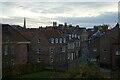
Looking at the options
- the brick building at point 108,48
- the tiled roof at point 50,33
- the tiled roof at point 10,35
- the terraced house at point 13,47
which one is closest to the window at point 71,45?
the tiled roof at point 50,33

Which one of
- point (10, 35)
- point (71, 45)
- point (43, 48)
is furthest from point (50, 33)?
point (10, 35)

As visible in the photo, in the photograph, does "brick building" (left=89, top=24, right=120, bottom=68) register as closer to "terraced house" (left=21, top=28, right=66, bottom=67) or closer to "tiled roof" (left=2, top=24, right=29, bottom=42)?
"terraced house" (left=21, top=28, right=66, bottom=67)

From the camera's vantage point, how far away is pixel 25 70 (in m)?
17.7

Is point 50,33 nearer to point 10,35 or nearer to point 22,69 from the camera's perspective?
point 10,35

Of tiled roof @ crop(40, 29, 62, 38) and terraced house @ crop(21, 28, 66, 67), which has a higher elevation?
tiled roof @ crop(40, 29, 62, 38)

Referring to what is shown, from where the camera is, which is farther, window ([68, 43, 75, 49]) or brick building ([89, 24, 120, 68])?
window ([68, 43, 75, 49])

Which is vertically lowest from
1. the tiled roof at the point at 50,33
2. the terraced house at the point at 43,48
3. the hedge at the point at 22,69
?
the hedge at the point at 22,69

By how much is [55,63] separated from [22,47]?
140 inches

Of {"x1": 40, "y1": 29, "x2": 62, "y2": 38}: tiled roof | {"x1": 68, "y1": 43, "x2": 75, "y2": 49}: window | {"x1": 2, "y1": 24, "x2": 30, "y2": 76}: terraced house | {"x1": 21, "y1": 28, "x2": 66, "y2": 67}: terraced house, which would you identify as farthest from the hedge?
{"x1": 68, "y1": 43, "x2": 75, "y2": 49}: window

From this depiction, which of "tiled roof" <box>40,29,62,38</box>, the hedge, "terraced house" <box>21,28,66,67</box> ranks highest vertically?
"tiled roof" <box>40,29,62,38</box>

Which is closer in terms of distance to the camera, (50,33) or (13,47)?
(13,47)

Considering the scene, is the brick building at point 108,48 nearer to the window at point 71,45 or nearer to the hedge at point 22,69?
the window at point 71,45

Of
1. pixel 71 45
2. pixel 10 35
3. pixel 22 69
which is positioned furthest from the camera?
pixel 71 45

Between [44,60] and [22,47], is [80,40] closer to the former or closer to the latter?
[44,60]
